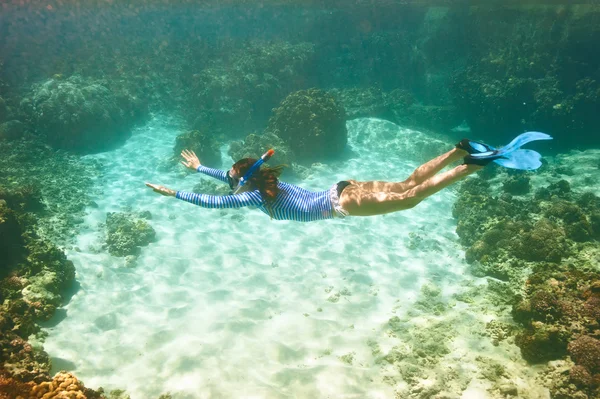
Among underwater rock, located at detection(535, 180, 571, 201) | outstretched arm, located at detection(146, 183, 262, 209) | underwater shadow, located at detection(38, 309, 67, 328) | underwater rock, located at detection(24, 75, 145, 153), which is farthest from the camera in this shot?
underwater rock, located at detection(24, 75, 145, 153)

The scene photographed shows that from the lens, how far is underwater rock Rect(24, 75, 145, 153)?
17.4m

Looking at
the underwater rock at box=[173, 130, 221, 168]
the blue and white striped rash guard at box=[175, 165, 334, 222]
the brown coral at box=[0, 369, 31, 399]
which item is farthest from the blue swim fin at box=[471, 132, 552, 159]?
the underwater rock at box=[173, 130, 221, 168]

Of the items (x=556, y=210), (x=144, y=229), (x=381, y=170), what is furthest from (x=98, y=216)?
(x=556, y=210)

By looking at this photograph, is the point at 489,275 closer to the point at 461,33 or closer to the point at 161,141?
the point at 161,141

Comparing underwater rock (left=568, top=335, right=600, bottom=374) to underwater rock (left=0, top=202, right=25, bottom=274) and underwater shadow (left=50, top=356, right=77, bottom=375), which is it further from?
underwater rock (left=0, top=202, right=25, bottom=274)

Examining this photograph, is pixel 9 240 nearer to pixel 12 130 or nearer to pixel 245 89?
pixel 12 130

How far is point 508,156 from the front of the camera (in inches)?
203

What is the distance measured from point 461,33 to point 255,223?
23579mm

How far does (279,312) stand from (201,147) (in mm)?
11460

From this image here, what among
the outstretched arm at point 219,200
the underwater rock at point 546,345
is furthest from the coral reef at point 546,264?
the outstretched arm at point 219,200

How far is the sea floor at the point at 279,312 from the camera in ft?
19.2

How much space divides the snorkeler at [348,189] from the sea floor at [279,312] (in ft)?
9.82

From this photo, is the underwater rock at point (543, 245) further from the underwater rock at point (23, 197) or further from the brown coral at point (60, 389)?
the underwater rock at point (23, 197)

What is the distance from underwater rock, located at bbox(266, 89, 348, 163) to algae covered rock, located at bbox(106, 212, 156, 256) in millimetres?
8623
